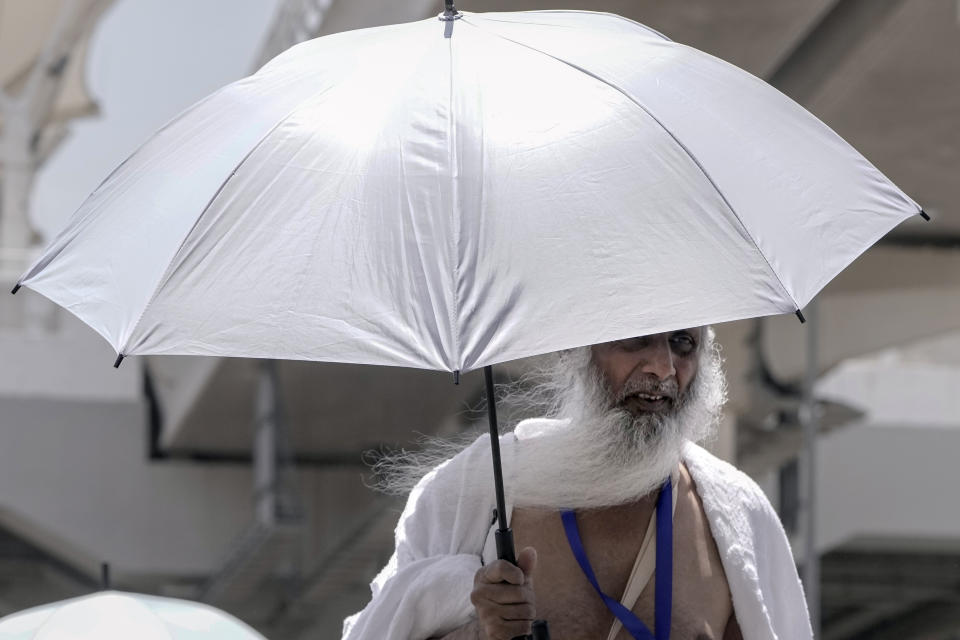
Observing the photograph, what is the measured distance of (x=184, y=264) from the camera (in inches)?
136

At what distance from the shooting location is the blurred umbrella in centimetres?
321

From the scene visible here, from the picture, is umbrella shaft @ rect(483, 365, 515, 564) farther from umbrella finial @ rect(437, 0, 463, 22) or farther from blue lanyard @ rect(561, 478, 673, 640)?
umbrella finial @ rect(437, 0, 463, 22)

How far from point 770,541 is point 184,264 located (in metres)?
1.38

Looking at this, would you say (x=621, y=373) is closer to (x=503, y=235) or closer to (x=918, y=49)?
(x=503, y=235)

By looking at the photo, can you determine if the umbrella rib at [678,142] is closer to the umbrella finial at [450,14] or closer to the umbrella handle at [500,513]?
the umbrella finial at [450,14]

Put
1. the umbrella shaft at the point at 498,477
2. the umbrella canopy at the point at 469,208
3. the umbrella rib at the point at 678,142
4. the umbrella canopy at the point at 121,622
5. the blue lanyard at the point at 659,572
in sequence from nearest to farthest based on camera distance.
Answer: the umbrella canopy at the point at 469,208, the umbrella rib at the point at 678,142, the umbrella shaft at the point at 498,477, the blue lanyard at the point at 659,572, the umbrella canopy at the point at 121,622

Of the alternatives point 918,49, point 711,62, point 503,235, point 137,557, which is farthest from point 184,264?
point 137,557

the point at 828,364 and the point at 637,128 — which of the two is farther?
the point at 828,364

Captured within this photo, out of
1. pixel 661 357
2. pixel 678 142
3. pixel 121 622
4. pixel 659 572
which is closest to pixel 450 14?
pixel 678 142

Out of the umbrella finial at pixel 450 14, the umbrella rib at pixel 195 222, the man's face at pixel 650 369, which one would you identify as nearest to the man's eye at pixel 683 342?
the man's face at pixel 650 369

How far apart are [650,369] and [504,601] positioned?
Result: 25.3 inches

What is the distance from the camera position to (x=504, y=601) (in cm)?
346

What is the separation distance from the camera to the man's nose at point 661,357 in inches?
151

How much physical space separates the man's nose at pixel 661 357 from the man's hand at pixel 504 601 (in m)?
0.56
